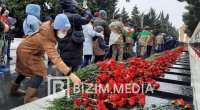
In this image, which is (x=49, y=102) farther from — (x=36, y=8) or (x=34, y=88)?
(x=36, y=8)

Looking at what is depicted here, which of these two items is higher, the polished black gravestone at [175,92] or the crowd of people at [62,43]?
the crowd of people at [62,43]

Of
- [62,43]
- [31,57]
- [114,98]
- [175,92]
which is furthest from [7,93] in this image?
[175,92]

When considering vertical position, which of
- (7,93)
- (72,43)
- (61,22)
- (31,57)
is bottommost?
(7,93)

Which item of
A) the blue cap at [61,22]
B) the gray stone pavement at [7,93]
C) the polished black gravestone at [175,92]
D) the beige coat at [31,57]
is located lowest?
the gray stone pavement at [7,93]

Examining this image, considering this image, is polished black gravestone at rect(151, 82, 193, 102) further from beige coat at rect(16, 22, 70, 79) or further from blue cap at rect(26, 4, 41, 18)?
blue cap at rect(26, 4, 41, 18)

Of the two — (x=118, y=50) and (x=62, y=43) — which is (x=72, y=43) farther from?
(x=118, y=50)

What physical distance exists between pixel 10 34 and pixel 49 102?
4869 millimetres

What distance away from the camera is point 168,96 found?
3.54 m

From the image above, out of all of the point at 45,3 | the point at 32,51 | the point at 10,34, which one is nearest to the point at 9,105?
the point at 32,51

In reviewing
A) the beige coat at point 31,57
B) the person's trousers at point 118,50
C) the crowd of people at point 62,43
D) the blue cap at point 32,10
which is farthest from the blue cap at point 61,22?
the person's trousers at point 118,50

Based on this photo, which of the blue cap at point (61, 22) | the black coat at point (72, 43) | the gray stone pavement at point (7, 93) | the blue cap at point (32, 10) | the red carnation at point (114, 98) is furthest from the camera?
the blue cap at point (32, 10)

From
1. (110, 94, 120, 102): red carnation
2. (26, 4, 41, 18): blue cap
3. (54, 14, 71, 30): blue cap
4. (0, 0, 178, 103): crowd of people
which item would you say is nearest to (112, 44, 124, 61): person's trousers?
(0, 0, 178, 103): crowd of people

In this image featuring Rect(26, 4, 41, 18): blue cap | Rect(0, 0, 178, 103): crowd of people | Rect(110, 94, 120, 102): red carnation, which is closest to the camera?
Rect(110, 94, 120, 102): red carnation

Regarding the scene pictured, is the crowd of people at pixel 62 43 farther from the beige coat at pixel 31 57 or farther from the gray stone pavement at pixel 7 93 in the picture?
the gray stone pavement at pixel 7 93
